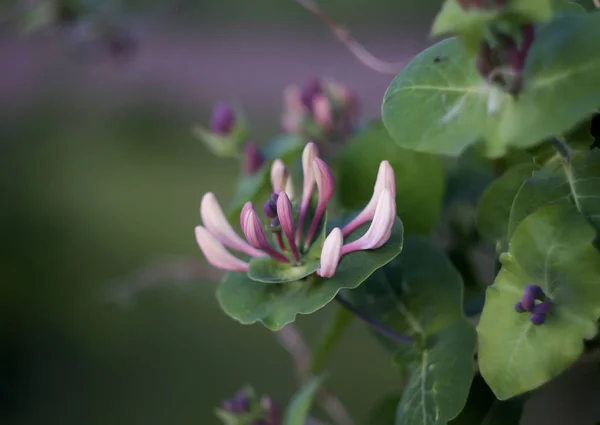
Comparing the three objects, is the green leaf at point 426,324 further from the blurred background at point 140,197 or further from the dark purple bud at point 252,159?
the blurred background at point 140,197

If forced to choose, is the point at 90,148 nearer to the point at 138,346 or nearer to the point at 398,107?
the point at 138,346

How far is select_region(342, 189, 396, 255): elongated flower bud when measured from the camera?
23 centimetres

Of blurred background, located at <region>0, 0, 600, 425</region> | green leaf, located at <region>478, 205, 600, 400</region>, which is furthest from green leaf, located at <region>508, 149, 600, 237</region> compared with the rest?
blurred background, located at <region>0, 0, 600, 425</region>

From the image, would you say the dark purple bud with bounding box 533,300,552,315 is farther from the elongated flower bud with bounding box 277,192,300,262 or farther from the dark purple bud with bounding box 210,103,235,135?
the dark purple bud with bounding box 210,103,235,135

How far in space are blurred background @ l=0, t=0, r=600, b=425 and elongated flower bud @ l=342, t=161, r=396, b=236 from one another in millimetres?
476

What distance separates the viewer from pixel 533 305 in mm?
214

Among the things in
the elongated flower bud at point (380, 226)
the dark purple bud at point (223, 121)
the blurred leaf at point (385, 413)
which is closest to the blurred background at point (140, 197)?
the dark purple bud at point (223, 121)

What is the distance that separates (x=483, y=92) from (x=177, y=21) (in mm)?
1155

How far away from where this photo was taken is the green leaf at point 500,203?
27cm

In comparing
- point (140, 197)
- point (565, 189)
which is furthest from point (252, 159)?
point (140, 197)

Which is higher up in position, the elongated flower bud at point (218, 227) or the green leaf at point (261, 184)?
the elongated flower bud at point (218, 227)

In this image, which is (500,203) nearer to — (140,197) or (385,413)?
(385,413)

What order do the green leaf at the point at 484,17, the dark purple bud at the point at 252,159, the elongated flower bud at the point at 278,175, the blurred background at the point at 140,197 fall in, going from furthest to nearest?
the blurred background at the point at 140,197 < the dark purple bud at the point at 252,159 < the elongated flower bud at the point at 278,175 < the green leaf at the point at 484,17

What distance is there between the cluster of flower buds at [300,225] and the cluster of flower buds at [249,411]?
130 mm
